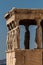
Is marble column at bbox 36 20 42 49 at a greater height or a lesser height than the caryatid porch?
lesser

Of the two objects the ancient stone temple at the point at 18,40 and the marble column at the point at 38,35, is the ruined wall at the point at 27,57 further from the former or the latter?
the marble column at the point at 38,35

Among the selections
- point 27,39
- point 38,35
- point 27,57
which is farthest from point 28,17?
point 27,39

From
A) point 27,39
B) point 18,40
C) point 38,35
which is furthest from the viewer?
point 27,39

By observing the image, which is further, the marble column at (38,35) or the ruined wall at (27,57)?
the marble column at (38,35)

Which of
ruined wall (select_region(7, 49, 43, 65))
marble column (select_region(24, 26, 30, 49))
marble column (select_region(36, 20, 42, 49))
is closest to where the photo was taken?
ruined wall (select_region(7, 49, 43, 65))

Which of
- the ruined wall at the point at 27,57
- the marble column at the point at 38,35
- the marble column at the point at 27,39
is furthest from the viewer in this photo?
the marble column at the point at 27,39

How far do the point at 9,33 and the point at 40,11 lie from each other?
133 inches

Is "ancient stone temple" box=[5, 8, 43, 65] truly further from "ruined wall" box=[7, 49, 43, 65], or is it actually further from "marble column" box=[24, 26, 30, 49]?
"marble column" box=[24, 26, 30, 49]

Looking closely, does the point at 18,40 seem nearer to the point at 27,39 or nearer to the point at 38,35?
the point at 38,35

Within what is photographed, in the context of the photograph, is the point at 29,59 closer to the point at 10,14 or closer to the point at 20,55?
the point at 20,55

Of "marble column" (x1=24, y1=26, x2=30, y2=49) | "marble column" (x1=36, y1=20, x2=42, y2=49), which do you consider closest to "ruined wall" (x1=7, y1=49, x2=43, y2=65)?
"marble column" (x1=36, y1=20, x2=42, y2=49)

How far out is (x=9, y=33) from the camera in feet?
111

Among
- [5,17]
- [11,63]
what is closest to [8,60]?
[11,63]

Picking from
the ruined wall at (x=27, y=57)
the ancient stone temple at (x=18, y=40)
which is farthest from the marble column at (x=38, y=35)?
the ruined wall at (x=27, y=57)
